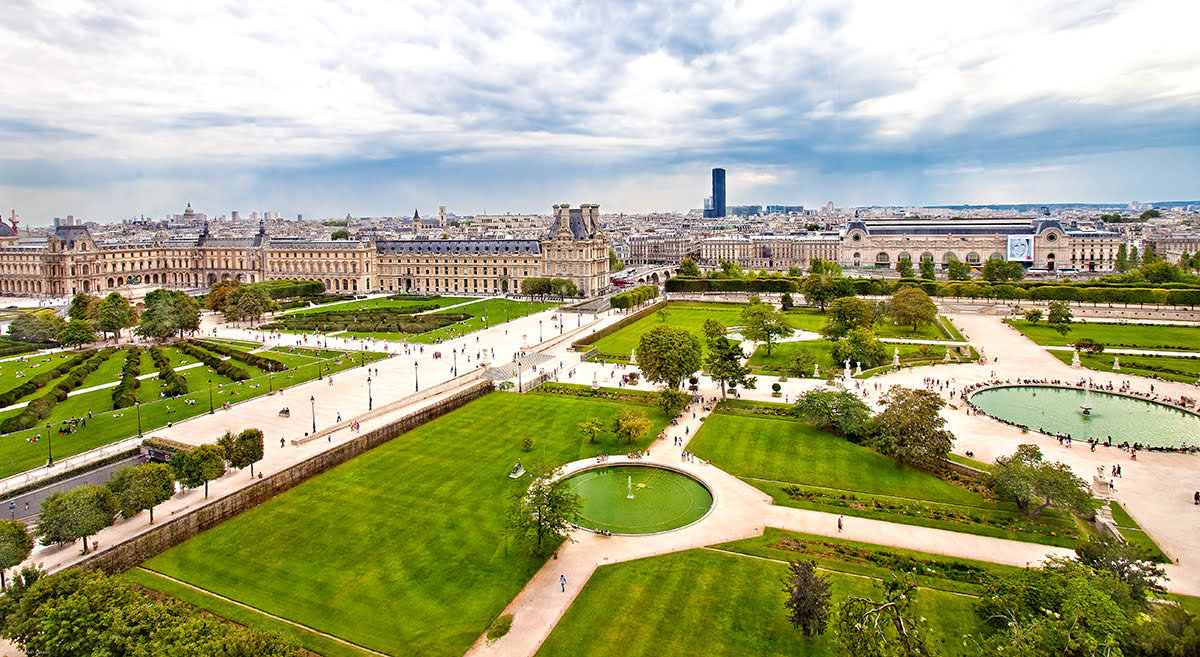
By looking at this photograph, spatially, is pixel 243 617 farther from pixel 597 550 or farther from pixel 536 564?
pixel 597 550

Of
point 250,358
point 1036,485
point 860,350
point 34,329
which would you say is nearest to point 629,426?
point 1036,485

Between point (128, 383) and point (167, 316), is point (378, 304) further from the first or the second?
point (128, 383)

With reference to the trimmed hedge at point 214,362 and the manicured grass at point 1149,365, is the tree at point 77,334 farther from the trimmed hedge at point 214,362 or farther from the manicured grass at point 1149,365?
the manicured grass at point 1149,365

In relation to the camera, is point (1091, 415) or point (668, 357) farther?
point (668, 357)

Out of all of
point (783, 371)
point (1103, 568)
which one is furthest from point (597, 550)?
point (783, 371)

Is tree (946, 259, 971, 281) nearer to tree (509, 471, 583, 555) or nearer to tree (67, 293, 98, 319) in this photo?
tree (509, 471, 583, 555)

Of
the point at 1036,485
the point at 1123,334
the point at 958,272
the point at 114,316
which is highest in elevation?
the point at 958,272
